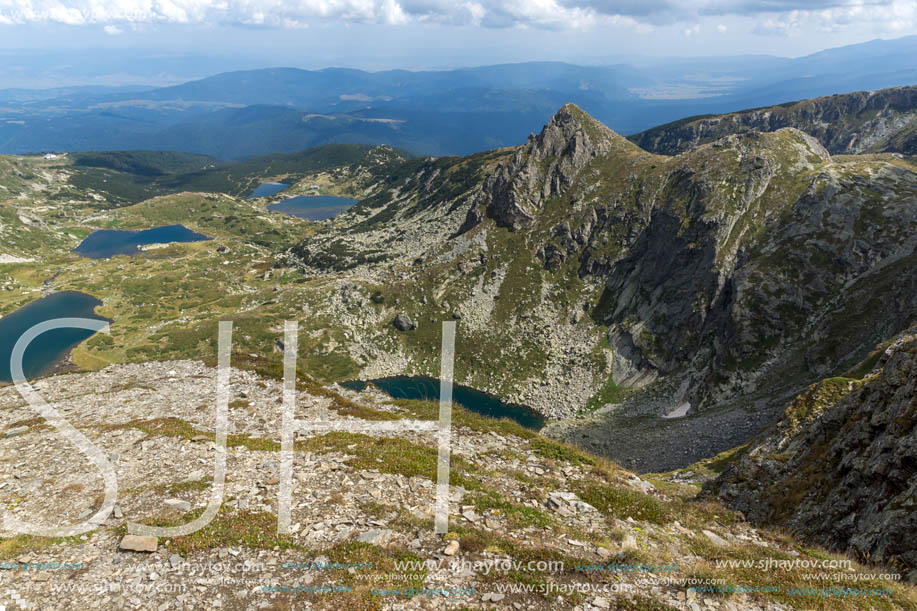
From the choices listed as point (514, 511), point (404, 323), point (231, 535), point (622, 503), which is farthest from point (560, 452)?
point (404, 323)

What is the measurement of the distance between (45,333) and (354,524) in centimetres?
19923

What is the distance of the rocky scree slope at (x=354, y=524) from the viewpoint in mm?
12023

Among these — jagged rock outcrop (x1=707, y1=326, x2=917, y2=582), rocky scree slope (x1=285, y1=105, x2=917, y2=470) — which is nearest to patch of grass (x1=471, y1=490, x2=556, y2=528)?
jagged rock outcrop (x1=707, y1=326, x2=917, y2=582)

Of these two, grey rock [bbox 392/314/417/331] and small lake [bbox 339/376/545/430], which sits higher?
grey rock [bbox 392/314/417/331]

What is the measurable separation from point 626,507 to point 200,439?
76.4 feet

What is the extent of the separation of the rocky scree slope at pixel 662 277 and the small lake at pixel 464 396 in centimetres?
361

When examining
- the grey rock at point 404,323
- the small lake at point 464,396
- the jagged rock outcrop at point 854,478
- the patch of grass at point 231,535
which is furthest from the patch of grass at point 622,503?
the grey rock at point 404,323

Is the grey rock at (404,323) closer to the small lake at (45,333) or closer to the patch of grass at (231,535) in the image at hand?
the small lake at (45,333)

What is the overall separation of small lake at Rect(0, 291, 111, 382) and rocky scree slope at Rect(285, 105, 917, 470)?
88.2 m

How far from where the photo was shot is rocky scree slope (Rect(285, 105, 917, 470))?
89.6 m

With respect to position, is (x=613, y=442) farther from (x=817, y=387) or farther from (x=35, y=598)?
(x=35, y=598)

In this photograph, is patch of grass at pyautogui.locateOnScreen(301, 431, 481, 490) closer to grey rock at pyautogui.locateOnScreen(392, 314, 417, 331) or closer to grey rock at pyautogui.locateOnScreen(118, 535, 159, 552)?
grey rock at pyautogui.locateOnScreen(118, 535, 159, 552)

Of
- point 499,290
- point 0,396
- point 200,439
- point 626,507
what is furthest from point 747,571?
point 499,290

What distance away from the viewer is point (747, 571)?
1344 cm
